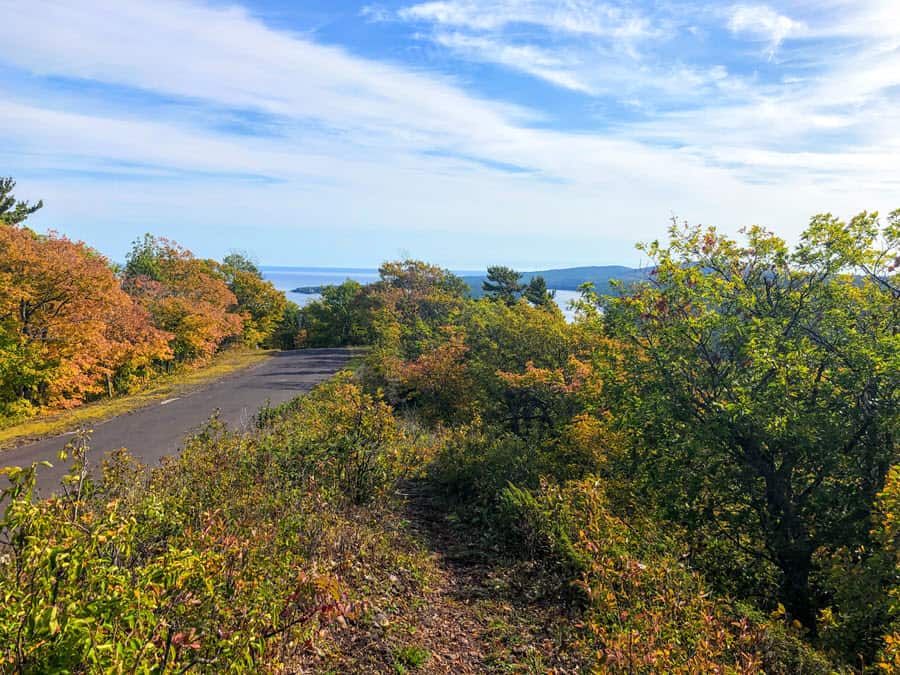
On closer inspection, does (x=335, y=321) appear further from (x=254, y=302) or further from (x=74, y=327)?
(x=74, y=327)

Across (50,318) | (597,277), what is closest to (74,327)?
(50,318)

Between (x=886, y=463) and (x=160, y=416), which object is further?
(x=160, y=416)

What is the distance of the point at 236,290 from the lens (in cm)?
4188

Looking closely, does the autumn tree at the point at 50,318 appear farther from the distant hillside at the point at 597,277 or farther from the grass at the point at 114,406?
the distant hillside at the point at 597,277

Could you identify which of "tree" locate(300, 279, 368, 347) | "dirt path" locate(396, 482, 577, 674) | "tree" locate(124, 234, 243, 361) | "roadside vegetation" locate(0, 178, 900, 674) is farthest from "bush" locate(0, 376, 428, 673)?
"tree" locate(300, 279, 368, 347)

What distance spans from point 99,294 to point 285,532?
647 inches

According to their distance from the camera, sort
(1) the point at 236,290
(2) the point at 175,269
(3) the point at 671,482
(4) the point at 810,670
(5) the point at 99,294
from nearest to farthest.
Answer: (4) the point at 810,670 < (3) the point at 671,482 < (5) the point at 99,294 < (2) the point at 175,269 < (1) the point at 236,290

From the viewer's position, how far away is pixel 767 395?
7.86 metres

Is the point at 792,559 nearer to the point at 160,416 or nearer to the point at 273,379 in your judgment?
the point at 160,416

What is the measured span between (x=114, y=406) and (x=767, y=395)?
20.2 meters

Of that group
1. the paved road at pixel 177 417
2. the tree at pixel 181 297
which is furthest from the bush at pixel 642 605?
the tree at pixel 181 297

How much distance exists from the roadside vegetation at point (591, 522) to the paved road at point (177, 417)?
4.42 m

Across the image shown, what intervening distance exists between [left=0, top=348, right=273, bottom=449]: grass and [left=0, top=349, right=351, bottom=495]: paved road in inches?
22.0

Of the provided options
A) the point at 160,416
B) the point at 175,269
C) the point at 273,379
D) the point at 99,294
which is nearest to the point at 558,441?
A: the point at 160,416
